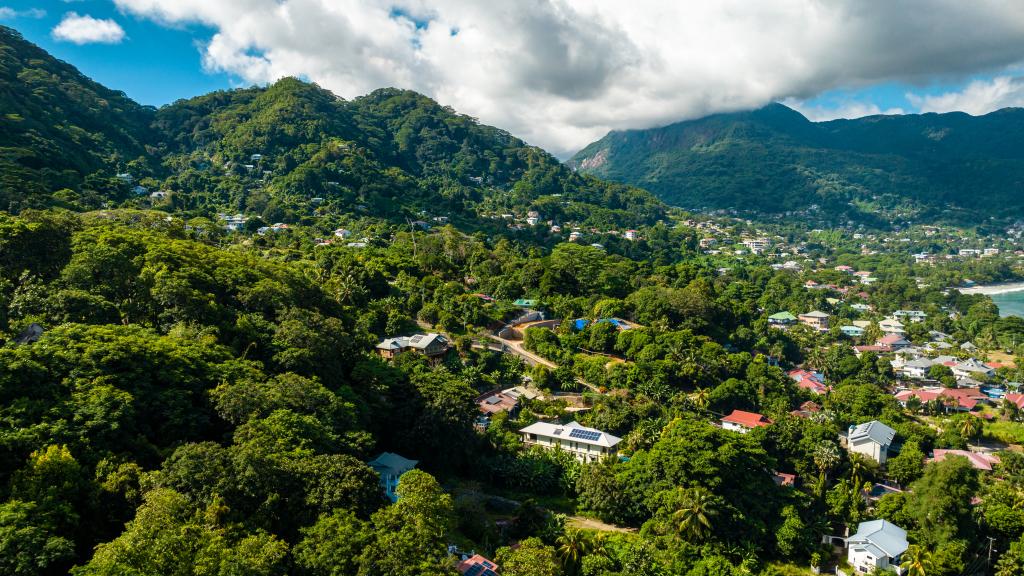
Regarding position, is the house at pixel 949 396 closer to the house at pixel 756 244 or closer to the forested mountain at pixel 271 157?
the forested mountain at pixel 271 157

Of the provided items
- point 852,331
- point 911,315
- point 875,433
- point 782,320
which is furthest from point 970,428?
point 911,315

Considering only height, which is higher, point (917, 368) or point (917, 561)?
point (917, 368)

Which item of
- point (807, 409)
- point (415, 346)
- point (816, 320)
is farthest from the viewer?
point (816, 320)

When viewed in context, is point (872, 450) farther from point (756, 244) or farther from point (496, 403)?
point (756, 244)

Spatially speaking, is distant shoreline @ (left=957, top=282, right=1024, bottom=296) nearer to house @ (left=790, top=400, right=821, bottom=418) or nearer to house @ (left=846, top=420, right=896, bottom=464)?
house @ (left=790, top=400, right=821, bottom=418)

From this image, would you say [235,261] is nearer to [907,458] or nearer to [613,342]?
[613,342]

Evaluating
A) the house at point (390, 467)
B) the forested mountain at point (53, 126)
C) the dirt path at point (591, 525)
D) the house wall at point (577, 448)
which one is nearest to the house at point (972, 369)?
the house wall at point (577, 448)

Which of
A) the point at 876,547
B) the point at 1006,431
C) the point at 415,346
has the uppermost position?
the point at 415,346
